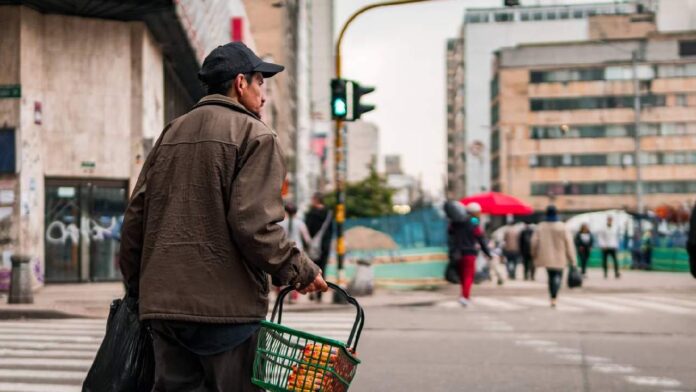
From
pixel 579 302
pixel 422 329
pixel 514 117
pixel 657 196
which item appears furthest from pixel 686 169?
pixel 422 329

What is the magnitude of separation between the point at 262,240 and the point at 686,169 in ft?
309

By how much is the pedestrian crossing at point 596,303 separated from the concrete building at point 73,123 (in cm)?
783

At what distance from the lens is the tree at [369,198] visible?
94250mm

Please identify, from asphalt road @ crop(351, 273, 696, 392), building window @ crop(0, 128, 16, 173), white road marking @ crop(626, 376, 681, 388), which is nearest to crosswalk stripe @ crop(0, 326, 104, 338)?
asphalt road @ crop(351, 273, 696, 392)

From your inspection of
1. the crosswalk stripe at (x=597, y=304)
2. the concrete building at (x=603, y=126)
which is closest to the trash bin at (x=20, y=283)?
the crosswalk stripe at (x=597, y=304)

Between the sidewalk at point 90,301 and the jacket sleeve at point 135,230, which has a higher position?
the jacket sleeve at point 135,230

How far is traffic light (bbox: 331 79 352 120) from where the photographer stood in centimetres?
1673

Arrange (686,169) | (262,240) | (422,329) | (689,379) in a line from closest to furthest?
(262,240) → (689,379) → (422,329) → (686,169)

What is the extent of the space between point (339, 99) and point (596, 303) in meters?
5.58

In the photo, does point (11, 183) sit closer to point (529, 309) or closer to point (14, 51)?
point (14, 51)

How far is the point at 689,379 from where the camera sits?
812 centimetres

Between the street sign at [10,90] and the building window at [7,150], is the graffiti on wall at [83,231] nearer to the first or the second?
the building window at [7,150]

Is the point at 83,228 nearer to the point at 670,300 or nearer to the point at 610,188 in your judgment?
the point at 670,300

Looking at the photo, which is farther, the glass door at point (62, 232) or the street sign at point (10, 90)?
the glass door at point (62, 232)
